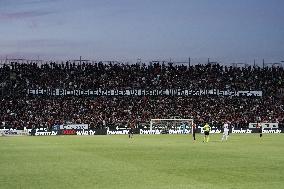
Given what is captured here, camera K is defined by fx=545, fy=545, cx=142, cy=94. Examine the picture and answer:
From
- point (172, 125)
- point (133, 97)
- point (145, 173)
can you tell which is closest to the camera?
point (145, 173)

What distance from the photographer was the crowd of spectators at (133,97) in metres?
73.5

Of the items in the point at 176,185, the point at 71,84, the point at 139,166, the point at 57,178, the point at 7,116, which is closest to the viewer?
A: the point at 176,185

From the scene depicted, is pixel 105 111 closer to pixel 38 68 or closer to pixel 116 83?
pixel 116 83

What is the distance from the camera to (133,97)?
268ft

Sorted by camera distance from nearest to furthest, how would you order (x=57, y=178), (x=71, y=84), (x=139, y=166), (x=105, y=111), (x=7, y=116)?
(x=57, y=178) < (x=139, y=166) < (x=7, y=116) < (x=105, y=111) < (x=71, y=84)

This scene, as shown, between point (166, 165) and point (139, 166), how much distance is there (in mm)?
1164

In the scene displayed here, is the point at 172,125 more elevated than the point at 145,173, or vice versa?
the point at 172,125

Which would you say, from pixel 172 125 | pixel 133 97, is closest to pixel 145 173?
pixel 172 125

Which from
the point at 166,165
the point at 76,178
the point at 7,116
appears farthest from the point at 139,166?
the point at 7,116

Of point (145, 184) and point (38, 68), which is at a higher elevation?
point (38, 68)

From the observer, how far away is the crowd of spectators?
241 feet

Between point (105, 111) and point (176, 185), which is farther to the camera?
point (105, 111)

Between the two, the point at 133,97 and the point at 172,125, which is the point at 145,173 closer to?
the point at 172,125

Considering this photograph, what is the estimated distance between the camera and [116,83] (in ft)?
272
